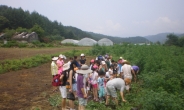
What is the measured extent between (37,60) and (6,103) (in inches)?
404

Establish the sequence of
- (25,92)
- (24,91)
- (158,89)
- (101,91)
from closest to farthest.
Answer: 1. (158,89)
2. (101,91)
3. (25,92)
4. (24,91)

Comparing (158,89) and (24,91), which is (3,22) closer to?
(24,91)

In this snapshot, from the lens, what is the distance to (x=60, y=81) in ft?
20.1

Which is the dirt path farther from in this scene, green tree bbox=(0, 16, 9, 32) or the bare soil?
green tree bbox=(0, 16, 9, 32)

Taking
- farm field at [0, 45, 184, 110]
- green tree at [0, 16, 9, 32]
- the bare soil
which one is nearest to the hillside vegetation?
farm field at [0, 45, 184, 110]

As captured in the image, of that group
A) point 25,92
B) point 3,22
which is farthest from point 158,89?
point 3,22

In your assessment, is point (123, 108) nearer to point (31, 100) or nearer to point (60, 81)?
point (60, 81)

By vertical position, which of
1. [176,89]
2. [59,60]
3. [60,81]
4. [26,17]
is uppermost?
[26,17]

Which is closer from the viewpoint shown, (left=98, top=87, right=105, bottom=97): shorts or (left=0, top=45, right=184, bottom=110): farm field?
(left=0, top=45, right=184, bottom=110): farm field

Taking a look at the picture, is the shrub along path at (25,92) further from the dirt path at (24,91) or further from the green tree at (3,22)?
the green tree at (3,22)

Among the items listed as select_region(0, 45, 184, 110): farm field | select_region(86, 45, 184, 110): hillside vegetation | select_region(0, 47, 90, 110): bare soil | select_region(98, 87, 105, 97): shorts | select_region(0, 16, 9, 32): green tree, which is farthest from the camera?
select_region(0, 16, 9, 32): green tree

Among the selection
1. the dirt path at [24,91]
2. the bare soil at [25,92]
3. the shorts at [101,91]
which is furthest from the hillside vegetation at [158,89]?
A: the dirt path at [24,91]

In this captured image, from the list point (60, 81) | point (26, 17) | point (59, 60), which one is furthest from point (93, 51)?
point (26, 17)

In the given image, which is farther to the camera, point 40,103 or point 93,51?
point 93,51
